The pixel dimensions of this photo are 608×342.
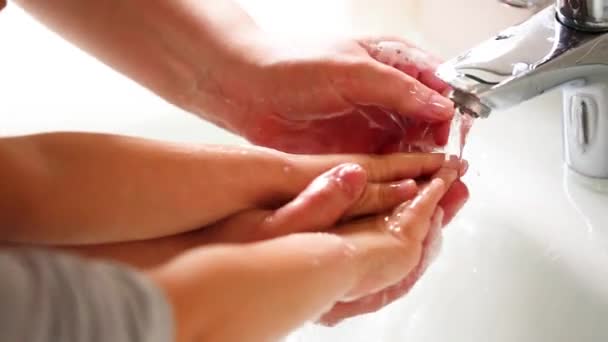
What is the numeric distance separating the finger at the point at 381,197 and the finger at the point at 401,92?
0.16 feet

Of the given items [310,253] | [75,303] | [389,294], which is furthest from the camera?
[389,294]

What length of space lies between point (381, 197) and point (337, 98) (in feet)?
0.26

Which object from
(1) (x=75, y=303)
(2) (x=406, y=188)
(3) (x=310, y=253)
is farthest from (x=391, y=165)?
(1) (x=75, y=303)

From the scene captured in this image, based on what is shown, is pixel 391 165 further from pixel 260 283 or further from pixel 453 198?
pixel 260 283

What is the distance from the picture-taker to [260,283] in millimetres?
377

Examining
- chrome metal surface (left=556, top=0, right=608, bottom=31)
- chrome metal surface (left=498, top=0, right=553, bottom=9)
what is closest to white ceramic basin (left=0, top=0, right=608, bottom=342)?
chrome metal surface (left=498, top=0, right=553, bottom=9)

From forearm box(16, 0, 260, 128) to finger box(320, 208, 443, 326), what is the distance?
0.17 m

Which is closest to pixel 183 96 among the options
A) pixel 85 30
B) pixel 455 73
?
pixel 85 30

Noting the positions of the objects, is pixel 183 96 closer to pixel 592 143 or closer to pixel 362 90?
pixel 362 90

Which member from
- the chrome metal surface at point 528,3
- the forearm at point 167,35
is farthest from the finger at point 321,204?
the chrome metal surface at point 528,3

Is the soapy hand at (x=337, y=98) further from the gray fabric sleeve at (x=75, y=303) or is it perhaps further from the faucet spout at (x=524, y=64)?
the gray fabric sleeve at (x=75, y=303)

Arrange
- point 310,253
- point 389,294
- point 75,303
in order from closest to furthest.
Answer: point 75,303, point 310,253, point 389,294

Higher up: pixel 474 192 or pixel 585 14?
pixel 585 14

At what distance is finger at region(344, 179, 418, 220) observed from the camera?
1.71 feet
